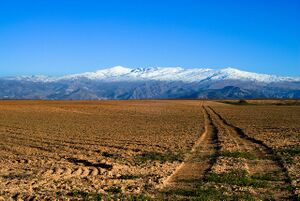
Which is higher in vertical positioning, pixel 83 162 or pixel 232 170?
pixel 232 170

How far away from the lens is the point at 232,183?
14.0 m

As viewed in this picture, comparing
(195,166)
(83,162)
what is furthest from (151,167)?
(83,162)

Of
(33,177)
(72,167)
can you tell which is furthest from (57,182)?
(72,167)

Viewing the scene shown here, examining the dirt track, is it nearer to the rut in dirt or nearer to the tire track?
the rut in dirt

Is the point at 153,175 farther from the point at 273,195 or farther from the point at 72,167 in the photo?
the point at 273,195

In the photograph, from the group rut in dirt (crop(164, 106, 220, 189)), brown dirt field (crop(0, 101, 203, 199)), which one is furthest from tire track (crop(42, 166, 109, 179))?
rut in dirt (crop(164, 106, 220, 189))

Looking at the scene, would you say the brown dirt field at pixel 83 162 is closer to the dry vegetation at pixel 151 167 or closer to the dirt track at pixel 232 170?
the dry vegetation at pixel 151 167

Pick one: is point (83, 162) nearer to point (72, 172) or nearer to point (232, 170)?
point (72, 172)

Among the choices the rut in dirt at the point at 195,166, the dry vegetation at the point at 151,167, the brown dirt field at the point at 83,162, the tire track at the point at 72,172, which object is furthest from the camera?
the tire track at the point at 72,172

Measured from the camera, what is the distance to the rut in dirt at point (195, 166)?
14234 mm

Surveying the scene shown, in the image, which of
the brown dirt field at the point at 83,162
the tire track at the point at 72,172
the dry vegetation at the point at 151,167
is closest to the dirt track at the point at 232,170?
the dry vegetation at the point at 151,167

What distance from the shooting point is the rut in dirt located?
14.2m

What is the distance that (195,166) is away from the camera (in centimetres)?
1745

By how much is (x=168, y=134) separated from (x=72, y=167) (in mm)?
14442
